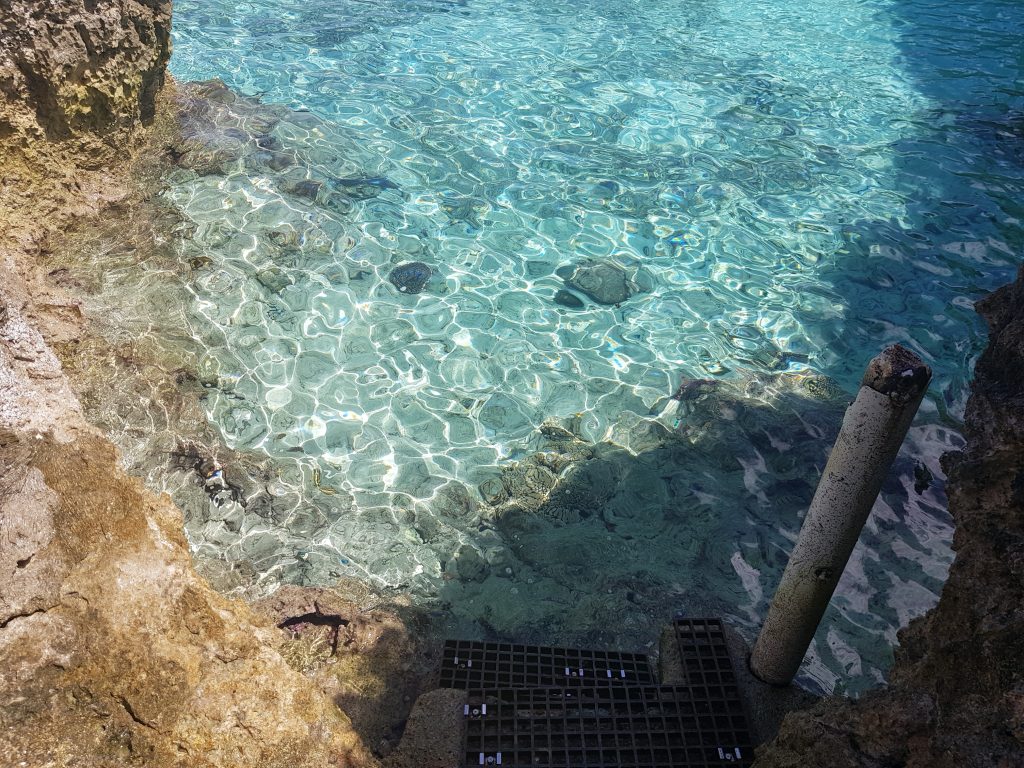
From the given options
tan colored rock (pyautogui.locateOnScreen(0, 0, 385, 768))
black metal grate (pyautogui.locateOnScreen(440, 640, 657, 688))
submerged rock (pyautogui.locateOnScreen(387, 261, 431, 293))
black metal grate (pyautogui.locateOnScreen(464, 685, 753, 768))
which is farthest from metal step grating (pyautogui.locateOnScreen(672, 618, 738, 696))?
submerged rock (pyautogui.locateOnScreen(387, 261, 431, 293))

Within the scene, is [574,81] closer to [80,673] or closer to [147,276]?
[147,276]

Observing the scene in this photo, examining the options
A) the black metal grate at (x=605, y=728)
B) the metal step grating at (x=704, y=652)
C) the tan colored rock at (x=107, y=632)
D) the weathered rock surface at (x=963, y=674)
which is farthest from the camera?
the metal step grating at (x=704, y=652)

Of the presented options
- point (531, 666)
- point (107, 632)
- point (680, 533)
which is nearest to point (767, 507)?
point (680, 533)

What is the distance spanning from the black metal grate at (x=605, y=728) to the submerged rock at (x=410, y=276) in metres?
→ 4.50

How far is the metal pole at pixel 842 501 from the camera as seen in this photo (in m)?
2.89

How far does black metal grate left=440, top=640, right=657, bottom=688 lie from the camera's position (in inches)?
171

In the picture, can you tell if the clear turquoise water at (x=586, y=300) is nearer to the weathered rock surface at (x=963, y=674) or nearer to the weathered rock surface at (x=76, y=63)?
the weathered rock surface at (x=76, y=63)

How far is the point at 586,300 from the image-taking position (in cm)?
775

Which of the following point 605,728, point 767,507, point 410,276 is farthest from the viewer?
point 410,276

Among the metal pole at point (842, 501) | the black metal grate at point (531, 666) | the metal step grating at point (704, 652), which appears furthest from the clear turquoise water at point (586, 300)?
the metal pole at point (842, 501)

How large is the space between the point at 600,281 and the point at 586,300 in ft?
1.12

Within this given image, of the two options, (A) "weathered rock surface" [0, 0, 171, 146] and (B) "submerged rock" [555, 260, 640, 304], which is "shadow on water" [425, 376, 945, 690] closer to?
(B) "submerged rock" [555, 260, 640, 304]

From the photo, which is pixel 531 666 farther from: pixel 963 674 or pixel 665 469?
pixel 963 674

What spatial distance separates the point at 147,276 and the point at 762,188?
7.01 metres
